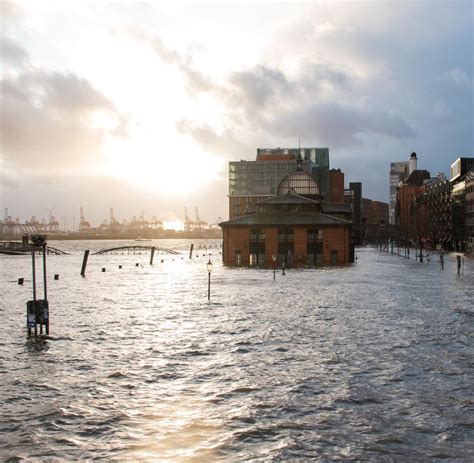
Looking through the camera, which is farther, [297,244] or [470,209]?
[470,209]

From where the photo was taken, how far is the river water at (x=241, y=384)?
14.2 meters

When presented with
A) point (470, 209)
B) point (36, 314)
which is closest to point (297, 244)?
point (470, 209)

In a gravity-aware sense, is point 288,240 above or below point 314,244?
above

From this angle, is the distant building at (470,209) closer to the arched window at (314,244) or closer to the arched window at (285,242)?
the arched window at (314,244)

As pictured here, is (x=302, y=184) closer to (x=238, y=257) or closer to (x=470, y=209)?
(x=238, y=257)

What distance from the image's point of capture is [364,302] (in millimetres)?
43094

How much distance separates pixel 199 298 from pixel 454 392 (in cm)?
3048

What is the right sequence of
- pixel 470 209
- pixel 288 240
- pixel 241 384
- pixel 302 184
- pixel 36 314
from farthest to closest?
pixel 470 209, pixel 302 184, pixel 288 240, pixel 36 314, pixel 241 384

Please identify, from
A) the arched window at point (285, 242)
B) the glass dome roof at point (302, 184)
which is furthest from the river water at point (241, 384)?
the glass dome roof at point (302, 184)

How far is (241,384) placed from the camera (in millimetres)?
19562

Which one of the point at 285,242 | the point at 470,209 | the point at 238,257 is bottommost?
the point at 238,257

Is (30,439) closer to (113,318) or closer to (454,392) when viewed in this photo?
(454,392)

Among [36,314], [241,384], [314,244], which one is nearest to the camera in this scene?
[241,384]

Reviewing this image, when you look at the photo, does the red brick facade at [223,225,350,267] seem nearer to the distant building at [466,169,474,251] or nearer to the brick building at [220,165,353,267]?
the brick building at [220,165,353,267]
